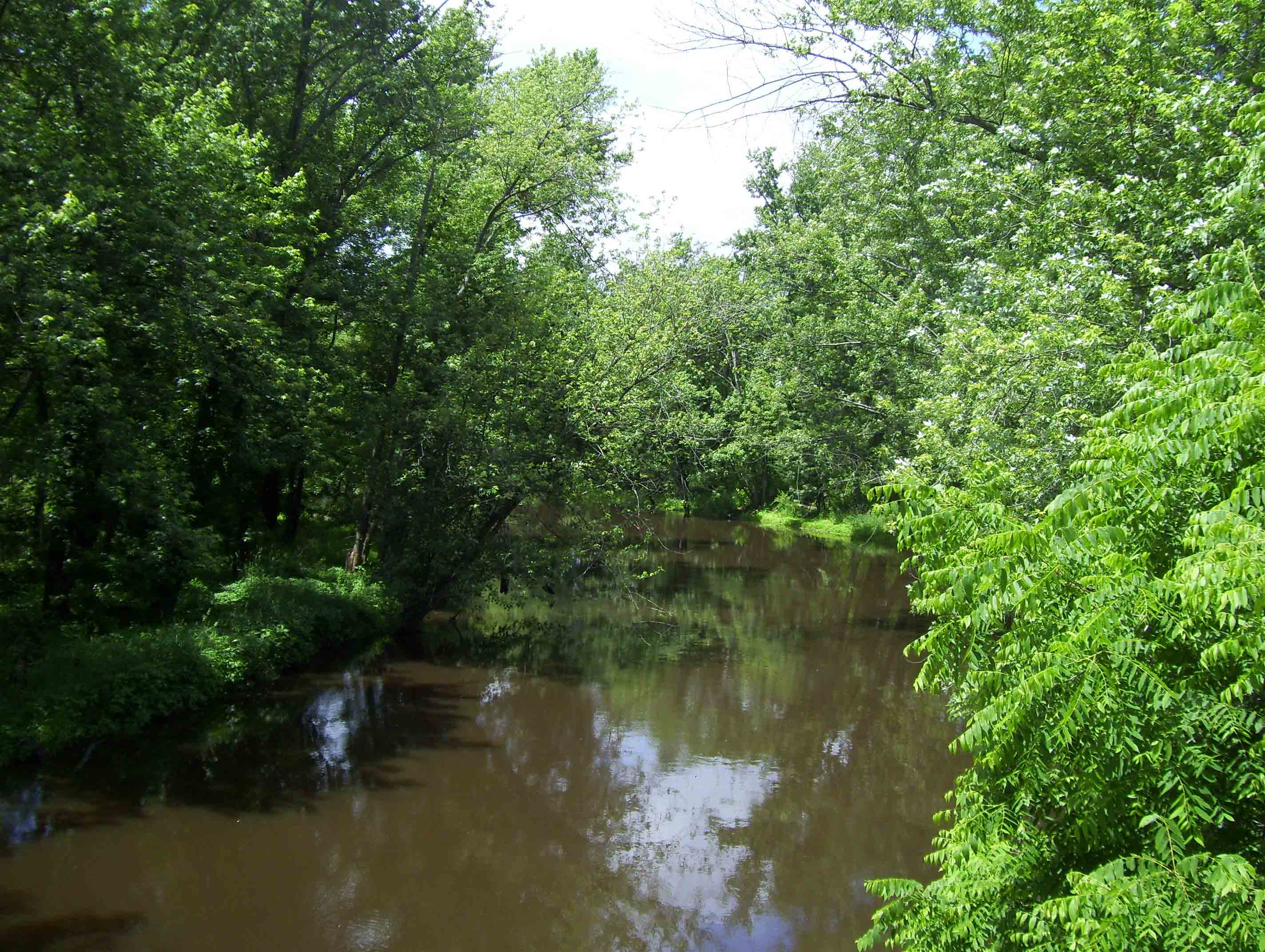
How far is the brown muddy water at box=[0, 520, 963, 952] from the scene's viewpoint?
7.74 m

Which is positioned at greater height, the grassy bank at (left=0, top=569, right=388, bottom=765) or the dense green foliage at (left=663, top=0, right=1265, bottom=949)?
the dense green foliage at (left=663, top=0, right=1265, bottom=949)

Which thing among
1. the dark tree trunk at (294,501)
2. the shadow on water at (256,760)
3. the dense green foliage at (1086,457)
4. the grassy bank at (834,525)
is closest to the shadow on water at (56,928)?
the shadow on water at (256,760)

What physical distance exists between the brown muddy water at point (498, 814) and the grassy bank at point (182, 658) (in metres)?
0.36

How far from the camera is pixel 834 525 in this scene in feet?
123

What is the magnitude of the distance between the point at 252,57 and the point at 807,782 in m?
14.9

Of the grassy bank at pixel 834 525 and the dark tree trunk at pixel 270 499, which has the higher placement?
the dark tree trunk at pixel 270 499

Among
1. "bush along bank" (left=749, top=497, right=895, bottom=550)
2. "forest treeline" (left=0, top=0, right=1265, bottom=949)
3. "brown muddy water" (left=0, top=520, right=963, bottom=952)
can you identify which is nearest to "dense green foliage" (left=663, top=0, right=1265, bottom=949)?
"forest treeline" (left=0, top=0, right=1265, bottom=949)

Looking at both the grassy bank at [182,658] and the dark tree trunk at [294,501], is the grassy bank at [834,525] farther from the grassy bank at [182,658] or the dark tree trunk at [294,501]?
the grassy bank at [182,658]

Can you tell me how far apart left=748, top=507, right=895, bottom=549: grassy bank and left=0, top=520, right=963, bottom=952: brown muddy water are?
17.5 meters

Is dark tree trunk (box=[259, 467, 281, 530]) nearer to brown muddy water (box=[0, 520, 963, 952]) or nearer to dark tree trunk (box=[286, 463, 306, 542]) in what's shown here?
dark tree trunk (box=[286, 463, 306, 542])

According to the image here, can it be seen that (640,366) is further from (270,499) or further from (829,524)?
(829,524)

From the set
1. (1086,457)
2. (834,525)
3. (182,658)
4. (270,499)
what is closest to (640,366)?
(270,499)

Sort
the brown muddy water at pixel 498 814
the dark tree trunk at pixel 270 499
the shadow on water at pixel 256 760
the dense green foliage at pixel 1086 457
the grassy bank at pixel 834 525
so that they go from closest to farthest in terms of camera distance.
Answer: the dense green foliage at pixel 1086 457 → the brown muddy water at pixel 498 814 → the shadow on water at pixel 256 760 → the dark tree trunk at pixel 270 499 → the grassy bank at pixel 834 525

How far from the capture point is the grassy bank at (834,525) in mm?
33969
